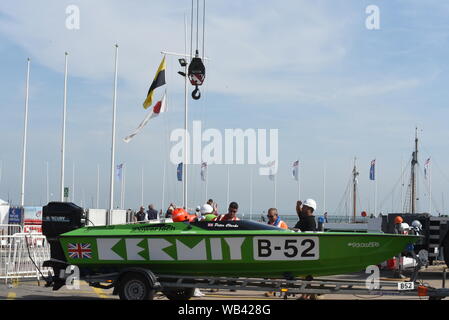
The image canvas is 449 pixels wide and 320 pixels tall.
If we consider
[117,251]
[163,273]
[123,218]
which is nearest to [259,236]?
[163,273]

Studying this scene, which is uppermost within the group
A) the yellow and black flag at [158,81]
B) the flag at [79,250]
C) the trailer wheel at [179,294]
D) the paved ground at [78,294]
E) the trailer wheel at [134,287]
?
the yellow and black flag at [158,81]

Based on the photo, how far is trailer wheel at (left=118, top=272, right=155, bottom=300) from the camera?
1020cm

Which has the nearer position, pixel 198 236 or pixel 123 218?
pixel 198 236

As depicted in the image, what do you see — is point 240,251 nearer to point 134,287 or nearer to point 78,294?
point 134,287

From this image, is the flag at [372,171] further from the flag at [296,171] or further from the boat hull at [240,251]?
the boat hull at [240,251]

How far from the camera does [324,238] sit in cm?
998

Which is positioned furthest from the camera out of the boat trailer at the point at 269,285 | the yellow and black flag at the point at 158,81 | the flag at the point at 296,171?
the flag at the point at 296,171

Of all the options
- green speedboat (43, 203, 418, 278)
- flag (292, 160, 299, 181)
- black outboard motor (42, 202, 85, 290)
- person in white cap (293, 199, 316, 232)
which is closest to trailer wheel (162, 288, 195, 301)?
green speedboat (43, 203, 418, 278)

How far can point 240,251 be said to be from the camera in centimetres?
1013

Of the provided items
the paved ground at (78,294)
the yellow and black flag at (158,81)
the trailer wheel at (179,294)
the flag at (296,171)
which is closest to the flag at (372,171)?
the flag at (296,171)

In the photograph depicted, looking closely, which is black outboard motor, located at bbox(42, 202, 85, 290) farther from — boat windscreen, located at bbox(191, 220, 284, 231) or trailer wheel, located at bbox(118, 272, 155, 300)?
boat windscreen, located at bbox(191, 220, 284, 231)

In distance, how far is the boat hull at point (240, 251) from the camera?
32.8 feet
